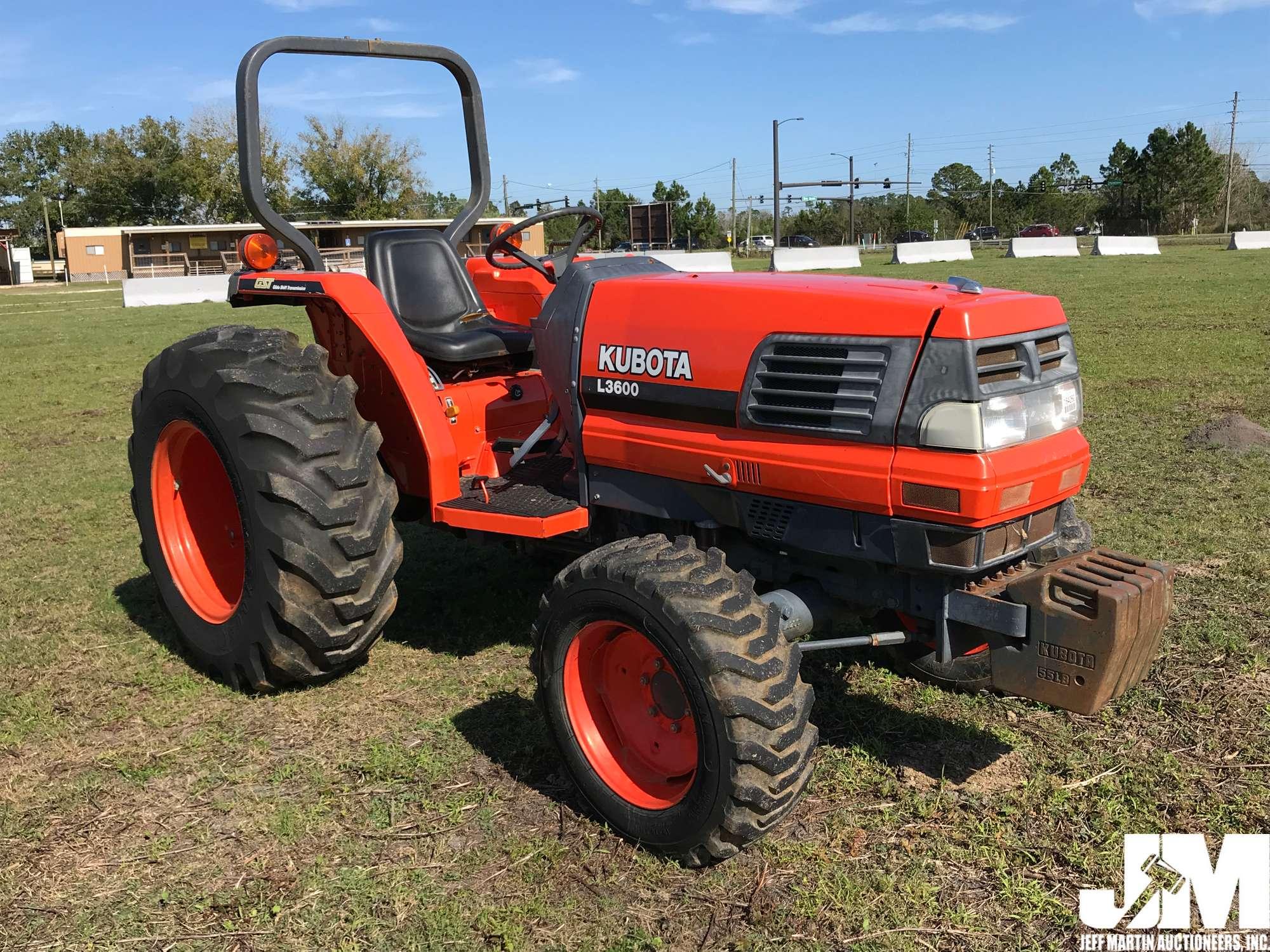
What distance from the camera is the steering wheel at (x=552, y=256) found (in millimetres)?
4812

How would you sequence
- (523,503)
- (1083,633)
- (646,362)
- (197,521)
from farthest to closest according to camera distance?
(197,521) → (523,503) → (646,362) → (1083,633)

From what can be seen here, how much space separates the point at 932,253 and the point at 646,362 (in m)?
35.6

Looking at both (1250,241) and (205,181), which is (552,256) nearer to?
(1250,241)

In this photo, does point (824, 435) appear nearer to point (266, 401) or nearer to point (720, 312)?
point (720, 312)

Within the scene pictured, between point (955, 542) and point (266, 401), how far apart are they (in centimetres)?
251

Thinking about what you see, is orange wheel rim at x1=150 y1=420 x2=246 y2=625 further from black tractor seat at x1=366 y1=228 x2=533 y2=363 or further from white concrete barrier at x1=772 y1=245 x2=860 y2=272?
white concrete barrier at x1=772 y1=245 x2=860 y2=272

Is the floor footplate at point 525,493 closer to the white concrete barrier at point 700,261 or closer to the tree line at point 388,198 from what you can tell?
the white concrete barrier at point 700,261

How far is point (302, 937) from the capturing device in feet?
9.61

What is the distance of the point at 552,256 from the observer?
545cm

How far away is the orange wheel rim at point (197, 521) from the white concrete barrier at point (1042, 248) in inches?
1397

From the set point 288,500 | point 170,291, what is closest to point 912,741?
point 288,500

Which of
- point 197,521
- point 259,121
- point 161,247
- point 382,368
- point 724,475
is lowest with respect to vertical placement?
point 197,521

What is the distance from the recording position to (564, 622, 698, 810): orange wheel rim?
3301mm

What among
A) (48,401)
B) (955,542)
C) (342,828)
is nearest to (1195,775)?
(955,542)
